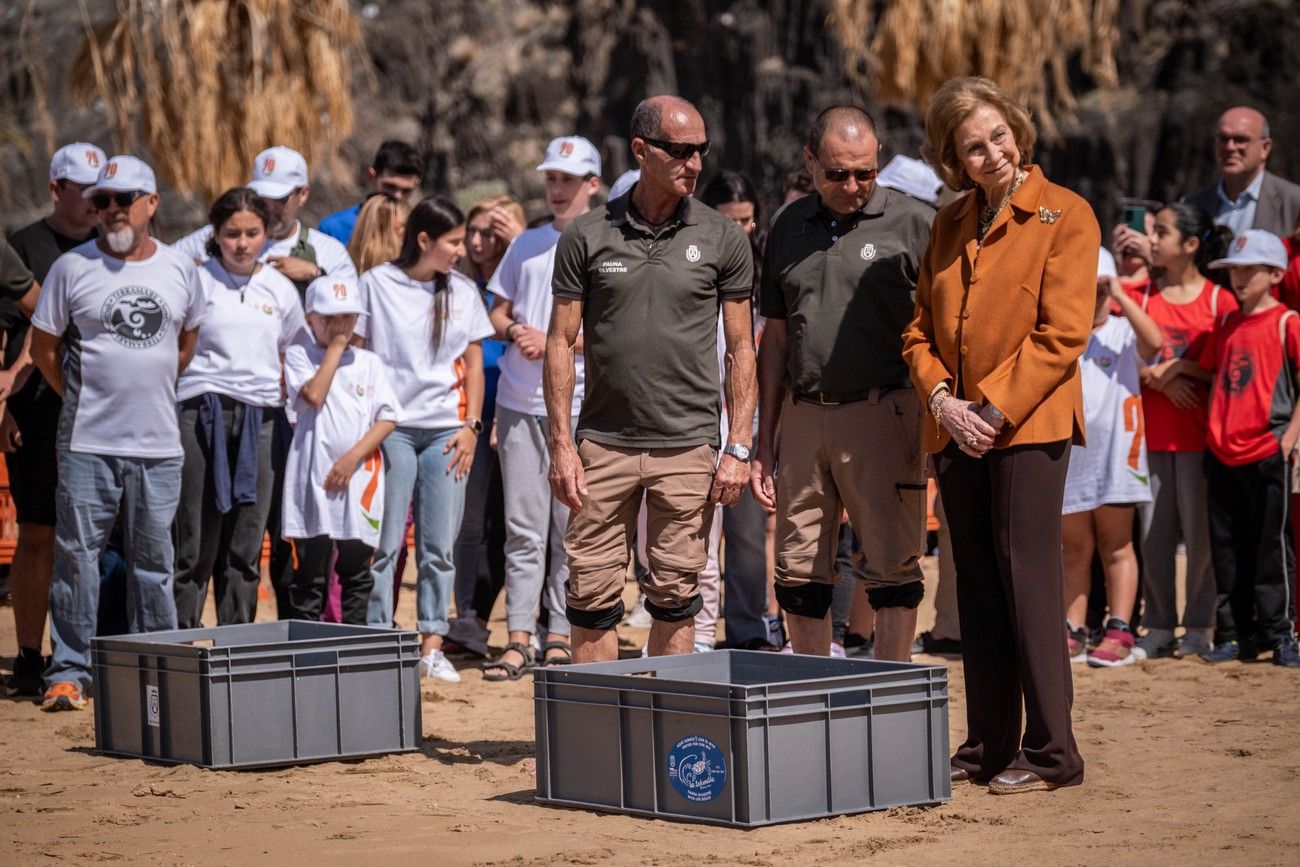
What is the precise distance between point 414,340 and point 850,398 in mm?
2702

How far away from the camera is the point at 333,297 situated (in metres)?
7.36

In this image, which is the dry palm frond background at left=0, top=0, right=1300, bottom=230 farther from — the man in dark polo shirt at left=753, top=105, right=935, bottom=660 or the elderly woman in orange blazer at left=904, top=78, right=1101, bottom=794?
the elderly woman in orange blazer at left=904, top=78, right=1101, bottom=794

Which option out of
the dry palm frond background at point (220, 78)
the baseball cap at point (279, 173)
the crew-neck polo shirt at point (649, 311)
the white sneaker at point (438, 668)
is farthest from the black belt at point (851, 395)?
the dry palm frond background at point (220, 78)

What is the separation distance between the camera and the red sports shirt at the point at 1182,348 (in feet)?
27.0

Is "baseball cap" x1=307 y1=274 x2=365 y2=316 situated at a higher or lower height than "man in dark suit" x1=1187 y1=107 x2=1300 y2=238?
lower

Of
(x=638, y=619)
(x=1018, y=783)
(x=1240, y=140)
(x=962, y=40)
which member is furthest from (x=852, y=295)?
(x=962, y=40)

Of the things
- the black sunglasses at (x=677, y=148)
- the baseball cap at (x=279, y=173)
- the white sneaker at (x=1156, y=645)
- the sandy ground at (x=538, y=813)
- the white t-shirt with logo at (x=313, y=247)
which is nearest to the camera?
the sandy ground at (x=538, y=813)

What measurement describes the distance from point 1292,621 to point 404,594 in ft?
18.6

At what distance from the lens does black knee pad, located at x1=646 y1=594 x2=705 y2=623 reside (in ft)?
19.0

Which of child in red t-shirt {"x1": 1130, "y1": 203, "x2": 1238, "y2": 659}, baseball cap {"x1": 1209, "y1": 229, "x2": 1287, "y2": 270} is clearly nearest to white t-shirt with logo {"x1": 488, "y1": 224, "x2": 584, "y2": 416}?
child in red t-shirt {"x1": 1130, "y1": 203, "x2": 1238, "y2": 659}

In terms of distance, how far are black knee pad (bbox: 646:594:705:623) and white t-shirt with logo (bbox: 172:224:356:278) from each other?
2874 mm

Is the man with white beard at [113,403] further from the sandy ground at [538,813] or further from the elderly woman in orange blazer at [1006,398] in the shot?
the elderly woman in orange blazer at [1006,398]

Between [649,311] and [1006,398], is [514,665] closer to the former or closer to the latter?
[649,311]

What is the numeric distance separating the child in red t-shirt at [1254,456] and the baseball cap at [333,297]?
402 cm
